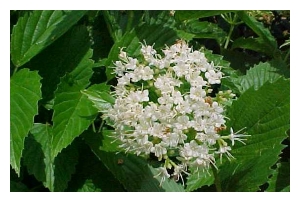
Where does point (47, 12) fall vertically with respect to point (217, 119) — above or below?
above

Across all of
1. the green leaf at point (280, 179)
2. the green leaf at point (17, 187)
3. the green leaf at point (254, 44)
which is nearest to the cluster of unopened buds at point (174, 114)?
the green leaf at point (280, 179)

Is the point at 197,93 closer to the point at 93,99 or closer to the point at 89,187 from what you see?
the point at 93,99

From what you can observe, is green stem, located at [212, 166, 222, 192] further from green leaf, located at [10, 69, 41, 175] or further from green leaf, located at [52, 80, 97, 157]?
green leaf, located at [10, 69, 41, 175]

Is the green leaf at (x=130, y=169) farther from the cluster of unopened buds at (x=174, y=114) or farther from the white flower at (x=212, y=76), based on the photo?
the white flower at (x=212, y=76)

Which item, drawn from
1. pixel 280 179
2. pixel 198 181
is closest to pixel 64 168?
pixel 198 181

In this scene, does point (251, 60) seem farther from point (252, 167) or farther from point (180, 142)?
point (180, 142)

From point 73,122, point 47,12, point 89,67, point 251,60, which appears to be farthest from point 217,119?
point 251,60

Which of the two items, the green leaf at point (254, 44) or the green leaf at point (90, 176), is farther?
the green leaf at point (254, 44)
